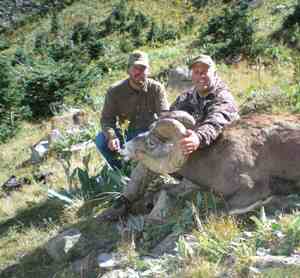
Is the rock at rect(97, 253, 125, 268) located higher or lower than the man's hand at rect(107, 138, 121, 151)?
lower

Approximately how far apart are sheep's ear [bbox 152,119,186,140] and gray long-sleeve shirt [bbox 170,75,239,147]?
272 millimetres

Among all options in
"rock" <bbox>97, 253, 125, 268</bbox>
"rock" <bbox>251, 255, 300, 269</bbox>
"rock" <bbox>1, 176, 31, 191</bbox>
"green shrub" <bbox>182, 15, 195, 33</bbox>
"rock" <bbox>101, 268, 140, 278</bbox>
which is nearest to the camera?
"rock" <bbox>251, 255, 300, 269</bbox>

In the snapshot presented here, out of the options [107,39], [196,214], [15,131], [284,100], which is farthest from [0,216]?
[107,39]

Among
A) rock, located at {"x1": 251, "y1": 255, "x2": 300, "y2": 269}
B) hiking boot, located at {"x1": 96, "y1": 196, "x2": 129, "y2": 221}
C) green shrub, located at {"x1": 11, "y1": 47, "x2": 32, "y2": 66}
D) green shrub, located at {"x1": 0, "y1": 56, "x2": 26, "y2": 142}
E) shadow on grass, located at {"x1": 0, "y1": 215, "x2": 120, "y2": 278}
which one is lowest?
green shrub, located at {"x1": 11, "y1": 47, "x2": 32, "y2": 66}

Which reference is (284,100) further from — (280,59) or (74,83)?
(74,83)

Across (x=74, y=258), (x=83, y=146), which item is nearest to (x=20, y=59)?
(x=83, y=146)

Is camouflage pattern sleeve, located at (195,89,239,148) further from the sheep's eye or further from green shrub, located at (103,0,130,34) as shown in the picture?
green shrub, located at (103,0,130,34)

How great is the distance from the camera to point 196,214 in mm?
4781

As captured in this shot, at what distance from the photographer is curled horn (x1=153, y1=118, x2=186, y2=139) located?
15.4ft

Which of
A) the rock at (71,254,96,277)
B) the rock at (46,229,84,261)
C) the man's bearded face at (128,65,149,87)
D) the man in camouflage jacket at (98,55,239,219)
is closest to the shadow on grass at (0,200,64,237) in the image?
the rock at (46,229,84,261)

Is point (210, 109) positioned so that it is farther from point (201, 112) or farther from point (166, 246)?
point (166, 246)

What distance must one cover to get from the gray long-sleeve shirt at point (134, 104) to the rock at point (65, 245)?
6.62 ft

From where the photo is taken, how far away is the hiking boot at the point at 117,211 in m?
5.81

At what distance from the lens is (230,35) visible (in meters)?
16.1
